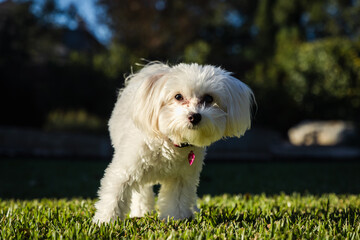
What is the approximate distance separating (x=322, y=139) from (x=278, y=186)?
32.1 feet

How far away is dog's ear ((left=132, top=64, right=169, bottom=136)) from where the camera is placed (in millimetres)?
3160

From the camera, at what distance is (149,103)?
3.21 meters

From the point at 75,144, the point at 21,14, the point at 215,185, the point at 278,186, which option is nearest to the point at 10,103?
the point at 75,144

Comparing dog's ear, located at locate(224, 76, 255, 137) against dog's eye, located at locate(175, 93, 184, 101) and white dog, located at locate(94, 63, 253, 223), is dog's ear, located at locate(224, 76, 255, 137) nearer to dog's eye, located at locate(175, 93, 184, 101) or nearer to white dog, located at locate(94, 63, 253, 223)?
white dog, located at locate(94, 63, 253, 223)

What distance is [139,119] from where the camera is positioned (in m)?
3.19

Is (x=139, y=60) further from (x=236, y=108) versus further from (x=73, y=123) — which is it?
(x=236, y=108)

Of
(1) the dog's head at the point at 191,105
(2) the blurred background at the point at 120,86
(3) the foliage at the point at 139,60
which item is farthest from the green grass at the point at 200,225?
(3) the foliage at the point at 139,60

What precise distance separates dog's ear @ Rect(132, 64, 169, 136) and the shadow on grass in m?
2.54

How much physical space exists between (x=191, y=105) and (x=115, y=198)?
39.5 inches

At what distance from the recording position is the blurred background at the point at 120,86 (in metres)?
7.53

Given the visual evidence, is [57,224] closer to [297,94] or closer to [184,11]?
[297,94]

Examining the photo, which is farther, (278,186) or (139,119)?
(278,186)

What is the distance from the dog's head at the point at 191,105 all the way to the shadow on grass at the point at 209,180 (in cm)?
261

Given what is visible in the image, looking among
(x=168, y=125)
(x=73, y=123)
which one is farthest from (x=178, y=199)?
(x=73, y=123)
